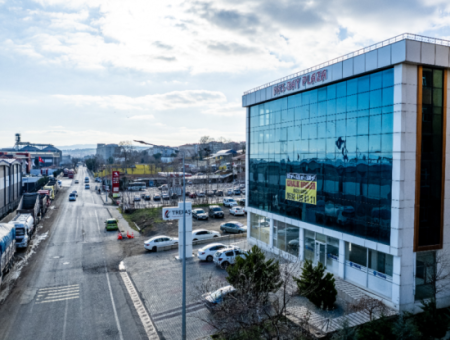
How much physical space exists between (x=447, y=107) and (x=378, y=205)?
6401 millimetres

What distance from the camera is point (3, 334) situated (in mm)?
16016

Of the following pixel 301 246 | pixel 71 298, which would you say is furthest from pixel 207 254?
pixel 71 298

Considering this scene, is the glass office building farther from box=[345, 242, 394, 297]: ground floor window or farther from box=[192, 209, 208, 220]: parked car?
box=[192, 209, 208, 220]: parked car

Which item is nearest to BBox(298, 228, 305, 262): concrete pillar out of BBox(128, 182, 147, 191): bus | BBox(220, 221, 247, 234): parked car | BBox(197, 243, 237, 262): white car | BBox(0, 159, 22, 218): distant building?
BBox(197, 243, 237, 262): white car

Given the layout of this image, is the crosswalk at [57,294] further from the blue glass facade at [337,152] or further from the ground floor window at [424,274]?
the ground floor window at [424,274]

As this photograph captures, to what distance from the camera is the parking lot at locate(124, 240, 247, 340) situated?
16891mm

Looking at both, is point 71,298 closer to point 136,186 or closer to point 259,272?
point 259,272

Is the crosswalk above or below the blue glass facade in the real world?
below

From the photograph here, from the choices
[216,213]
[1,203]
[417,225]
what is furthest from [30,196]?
[417,225]

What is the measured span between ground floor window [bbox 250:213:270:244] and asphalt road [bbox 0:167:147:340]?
12601 mm

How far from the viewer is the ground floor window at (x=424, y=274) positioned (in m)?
18.1

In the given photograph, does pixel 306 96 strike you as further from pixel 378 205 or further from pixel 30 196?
pixel 30 196

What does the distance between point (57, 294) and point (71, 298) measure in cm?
130

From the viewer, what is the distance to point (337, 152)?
21.5m
